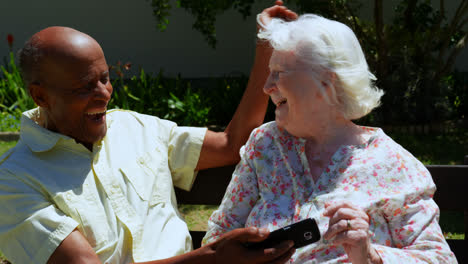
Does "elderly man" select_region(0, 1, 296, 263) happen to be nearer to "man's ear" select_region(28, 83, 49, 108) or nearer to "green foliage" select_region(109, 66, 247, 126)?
"man's ear" select_region(28, 83, 49, 108)

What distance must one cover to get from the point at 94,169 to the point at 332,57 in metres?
1.09

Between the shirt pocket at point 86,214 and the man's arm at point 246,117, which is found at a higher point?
the man's arm at point 246,117

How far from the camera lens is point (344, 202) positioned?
1.94m

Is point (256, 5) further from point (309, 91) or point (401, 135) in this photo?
point (309, 91)

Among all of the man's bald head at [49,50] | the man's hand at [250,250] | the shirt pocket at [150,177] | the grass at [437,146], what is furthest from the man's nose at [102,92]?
the grass at [437,146]

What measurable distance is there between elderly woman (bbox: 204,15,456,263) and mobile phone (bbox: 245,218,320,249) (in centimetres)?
9

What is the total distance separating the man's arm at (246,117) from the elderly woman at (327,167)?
164 millimetres

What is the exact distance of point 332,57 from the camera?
212 cm

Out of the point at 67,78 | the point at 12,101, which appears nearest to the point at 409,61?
the point at 12,101

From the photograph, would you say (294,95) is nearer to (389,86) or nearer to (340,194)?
(340,194)

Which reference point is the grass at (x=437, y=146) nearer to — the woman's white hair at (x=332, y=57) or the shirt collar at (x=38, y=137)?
the woman's white hair at (x=332, y=57)

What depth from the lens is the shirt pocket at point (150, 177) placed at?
2.42m

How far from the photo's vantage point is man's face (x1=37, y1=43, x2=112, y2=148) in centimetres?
222

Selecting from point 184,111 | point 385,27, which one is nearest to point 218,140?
point 184,111
